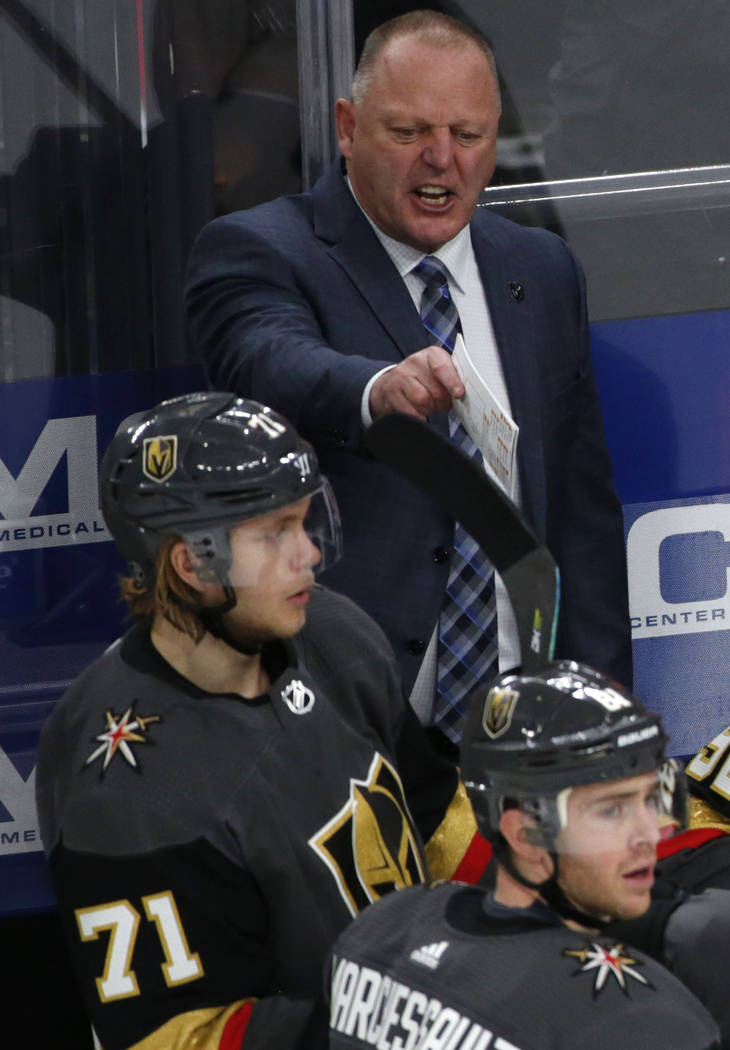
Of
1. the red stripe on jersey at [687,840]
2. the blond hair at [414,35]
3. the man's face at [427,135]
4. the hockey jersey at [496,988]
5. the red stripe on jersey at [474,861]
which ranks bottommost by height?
the red stripe on jersey at [474,861]

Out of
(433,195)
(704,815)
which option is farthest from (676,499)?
(704,815)

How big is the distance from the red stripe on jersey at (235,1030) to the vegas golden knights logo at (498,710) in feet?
1.38

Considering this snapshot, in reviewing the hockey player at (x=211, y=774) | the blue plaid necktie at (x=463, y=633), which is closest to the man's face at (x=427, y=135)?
the blue plaid necktie at (x=463, y=633)

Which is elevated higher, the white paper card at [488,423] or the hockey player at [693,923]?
the white paper card at [488,423]

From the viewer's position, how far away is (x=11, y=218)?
3.15 meters

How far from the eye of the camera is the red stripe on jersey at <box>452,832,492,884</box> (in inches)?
88.3

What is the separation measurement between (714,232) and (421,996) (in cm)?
208

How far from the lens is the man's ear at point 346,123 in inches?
108

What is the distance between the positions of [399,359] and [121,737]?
1004mm

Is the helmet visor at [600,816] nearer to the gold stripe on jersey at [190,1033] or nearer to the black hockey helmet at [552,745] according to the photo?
the black hockey helmet at [552,745]

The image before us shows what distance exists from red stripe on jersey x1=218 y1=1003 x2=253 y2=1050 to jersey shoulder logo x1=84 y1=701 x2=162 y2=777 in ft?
0.93

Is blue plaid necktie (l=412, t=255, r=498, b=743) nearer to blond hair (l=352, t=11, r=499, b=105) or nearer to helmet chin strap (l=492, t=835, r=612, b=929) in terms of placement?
blond hair (l=352, t=11, r=499, b=105)

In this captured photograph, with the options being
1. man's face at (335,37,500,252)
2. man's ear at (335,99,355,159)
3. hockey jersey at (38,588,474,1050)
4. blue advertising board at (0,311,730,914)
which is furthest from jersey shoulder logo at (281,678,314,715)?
blue advertising board at (0,311,730,914)

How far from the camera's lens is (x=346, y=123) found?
2.77 meters
